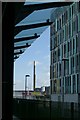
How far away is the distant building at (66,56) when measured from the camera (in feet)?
149

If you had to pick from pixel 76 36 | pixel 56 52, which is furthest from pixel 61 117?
pixel 56 52

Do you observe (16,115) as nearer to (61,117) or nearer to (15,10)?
(61,117)

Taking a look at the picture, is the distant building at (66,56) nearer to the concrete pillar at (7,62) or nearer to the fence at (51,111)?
the fence at (51,111)

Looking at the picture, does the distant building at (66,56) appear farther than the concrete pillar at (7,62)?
Yes

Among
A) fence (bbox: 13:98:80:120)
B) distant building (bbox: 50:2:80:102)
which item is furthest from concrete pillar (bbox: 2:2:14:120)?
distant building (bbox: 50:2:80:102)

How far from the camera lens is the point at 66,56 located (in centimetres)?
5088

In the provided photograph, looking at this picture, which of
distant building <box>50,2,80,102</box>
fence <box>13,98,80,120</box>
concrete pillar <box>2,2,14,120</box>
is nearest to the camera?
fence <box>13,98,80,120</box>

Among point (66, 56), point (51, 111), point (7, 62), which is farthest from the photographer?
point (66, 56)

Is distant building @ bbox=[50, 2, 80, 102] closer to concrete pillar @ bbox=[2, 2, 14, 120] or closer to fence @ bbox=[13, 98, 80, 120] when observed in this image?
fence @ bbox=[13, 98, 80, 120]

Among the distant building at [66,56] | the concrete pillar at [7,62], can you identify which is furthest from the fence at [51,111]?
the distant building at [66,56]

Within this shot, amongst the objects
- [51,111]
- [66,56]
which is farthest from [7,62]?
[66,56]

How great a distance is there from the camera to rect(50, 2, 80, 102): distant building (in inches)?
1786

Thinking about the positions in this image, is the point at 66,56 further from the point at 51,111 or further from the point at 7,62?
the point at 7,62

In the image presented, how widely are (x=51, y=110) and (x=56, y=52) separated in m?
47.1
